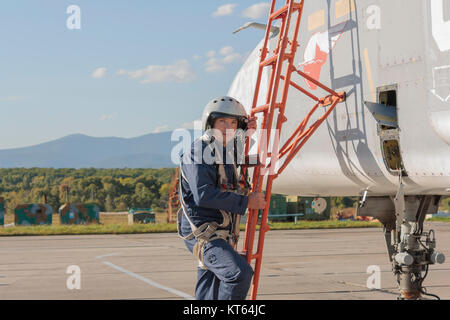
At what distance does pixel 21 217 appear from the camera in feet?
117

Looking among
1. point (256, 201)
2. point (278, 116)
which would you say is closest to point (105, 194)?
point (278, 116)

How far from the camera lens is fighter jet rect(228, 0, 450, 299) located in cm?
502

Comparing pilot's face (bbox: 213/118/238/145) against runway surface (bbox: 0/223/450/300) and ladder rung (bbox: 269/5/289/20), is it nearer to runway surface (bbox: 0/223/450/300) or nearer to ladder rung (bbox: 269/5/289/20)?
ladder rung (bbox: 269/5/289/20)

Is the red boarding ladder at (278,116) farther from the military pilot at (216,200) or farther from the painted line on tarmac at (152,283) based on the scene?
the painted line on tarmac at (152,283)

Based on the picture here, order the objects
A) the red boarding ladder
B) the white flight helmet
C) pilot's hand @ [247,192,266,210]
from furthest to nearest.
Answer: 1. the red boarding ladder
2. the white flight helmet
3. pilot's hand @ [247,192,266,210]

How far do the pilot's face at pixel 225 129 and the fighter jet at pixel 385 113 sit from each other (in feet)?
5.28

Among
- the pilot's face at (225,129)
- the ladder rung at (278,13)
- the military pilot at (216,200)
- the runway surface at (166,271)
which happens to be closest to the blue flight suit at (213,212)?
the military pilot at (216,200)

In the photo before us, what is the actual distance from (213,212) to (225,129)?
0.77 metres

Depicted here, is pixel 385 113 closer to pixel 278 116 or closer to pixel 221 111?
pixel 278 116

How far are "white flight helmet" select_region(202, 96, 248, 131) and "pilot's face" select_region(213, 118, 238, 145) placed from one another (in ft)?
0.13

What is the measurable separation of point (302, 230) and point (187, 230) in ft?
75.0

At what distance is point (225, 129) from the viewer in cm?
501

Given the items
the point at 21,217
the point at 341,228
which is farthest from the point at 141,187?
the point at 341,228

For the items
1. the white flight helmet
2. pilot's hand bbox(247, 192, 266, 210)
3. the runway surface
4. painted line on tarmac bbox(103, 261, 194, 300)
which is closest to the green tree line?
the runway surface
